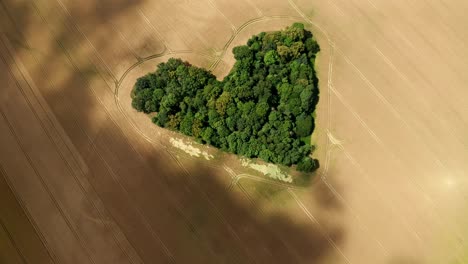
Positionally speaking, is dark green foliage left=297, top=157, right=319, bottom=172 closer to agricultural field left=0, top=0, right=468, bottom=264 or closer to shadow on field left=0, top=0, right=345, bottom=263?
agricultural field left=0, top=0, right=468, bottom=264

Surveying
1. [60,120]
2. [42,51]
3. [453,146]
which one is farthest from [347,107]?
[42,51]

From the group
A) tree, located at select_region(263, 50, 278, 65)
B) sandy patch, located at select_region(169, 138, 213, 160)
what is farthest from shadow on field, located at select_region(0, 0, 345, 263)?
tree, located at select_region(263, 50, 278, 65)

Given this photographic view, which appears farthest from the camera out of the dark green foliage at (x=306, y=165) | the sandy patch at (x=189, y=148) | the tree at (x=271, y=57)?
the tree at (x=271, y=57)

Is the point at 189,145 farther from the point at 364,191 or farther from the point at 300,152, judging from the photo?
the point at 364,191

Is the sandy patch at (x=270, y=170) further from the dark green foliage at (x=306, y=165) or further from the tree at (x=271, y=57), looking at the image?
the tree at (x=271, y=57)

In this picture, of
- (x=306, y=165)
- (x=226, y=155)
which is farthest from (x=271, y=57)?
(x=306, y=165)

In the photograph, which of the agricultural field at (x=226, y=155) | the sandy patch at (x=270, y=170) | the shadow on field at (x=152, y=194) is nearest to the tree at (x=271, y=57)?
the agricultural field at (x=226, y=155)
